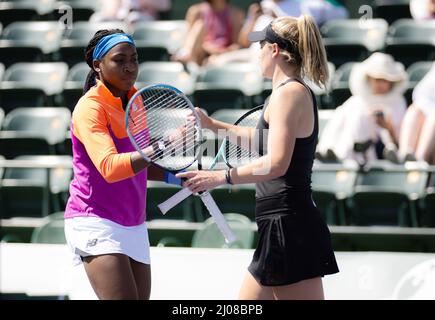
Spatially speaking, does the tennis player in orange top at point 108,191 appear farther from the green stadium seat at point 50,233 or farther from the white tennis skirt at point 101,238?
the green stadium seat at point 50,233

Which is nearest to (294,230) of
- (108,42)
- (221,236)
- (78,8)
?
(108,42)

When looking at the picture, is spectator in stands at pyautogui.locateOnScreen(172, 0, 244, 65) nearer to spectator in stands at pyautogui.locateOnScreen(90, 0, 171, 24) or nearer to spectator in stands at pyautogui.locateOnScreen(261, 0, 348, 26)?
spectator in stands at pyautogui.locateOnScreen(261, 0, 348, 26)

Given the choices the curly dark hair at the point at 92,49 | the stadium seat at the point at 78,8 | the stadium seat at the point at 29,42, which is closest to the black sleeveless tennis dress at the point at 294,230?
the curly dark hair at the point at 92,49

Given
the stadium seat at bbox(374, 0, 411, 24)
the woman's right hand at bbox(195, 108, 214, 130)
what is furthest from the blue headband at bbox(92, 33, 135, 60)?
the stadium seat at bbox(374, 0, 411, 24)

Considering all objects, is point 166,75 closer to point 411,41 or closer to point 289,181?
point 411,41

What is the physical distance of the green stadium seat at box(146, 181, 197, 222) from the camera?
695cm

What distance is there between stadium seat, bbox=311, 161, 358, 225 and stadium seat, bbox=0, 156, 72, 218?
176cm

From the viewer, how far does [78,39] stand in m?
9.47

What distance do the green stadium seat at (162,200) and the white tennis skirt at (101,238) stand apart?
2.95 meters

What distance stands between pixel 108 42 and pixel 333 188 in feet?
11.1

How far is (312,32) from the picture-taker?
3668 mm
